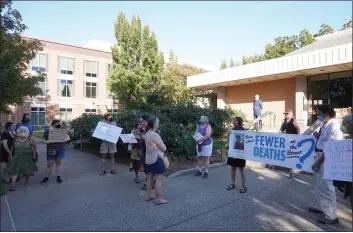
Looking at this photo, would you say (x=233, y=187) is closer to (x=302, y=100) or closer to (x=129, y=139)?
(x=129, y=139)

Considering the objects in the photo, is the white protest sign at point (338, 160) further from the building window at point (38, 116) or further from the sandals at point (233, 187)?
the building window at point (38, 116)

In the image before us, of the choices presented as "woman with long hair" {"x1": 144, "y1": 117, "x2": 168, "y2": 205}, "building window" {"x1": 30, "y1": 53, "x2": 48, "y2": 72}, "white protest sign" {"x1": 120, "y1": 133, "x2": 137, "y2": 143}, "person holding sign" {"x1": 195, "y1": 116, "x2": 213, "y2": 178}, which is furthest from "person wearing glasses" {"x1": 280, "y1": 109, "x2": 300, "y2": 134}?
"building window" {"x1": 30, "y1": 53, "x2": 48, "y2": 72}

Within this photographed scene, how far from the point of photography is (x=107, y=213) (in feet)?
15.8

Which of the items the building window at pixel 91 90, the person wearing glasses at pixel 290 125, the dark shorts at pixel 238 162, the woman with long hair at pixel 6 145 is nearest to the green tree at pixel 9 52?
the woman with long hair at pixel 6 145

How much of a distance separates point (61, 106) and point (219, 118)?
105ft

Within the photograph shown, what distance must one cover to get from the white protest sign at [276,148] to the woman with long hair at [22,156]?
474 centimetres

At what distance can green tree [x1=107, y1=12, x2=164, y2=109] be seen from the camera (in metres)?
24.0

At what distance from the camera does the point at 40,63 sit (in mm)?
37656

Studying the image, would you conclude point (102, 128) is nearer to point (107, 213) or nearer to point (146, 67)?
point (107, 213)

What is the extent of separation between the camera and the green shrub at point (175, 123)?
9328mm

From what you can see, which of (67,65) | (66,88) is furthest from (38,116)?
(67,65)

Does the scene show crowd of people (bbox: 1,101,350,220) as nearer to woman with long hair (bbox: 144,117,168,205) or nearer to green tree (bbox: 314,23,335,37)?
woman with long hair (bbox: 144,117,168,205)

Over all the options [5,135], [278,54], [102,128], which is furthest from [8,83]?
[278,54]

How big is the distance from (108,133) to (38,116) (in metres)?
34.8
